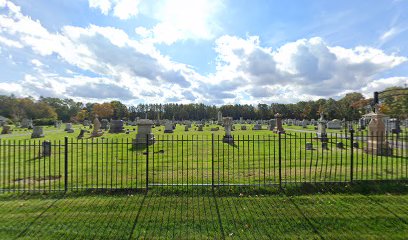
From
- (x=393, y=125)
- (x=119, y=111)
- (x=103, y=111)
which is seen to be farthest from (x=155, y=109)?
(x=393, y=125)

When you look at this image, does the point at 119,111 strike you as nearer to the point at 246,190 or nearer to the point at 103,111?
the point at 103,111

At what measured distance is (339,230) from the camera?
16.6 ft

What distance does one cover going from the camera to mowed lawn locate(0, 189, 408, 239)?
494cm

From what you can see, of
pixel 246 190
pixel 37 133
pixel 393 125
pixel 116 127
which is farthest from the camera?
pixel 116 127

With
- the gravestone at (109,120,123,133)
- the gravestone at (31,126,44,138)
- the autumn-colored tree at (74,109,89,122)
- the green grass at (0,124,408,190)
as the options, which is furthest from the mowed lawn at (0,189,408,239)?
the autumn-colored tree at (74,109,89,122)

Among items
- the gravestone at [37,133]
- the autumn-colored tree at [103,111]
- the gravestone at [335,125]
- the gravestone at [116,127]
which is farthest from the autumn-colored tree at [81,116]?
the gravestone at [335,125]

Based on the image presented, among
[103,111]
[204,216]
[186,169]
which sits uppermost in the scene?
[103,111]

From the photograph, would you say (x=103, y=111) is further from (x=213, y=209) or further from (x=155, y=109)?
(x=213, y=209)

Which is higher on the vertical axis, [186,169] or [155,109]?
[155,109]

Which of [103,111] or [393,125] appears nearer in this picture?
[393,125]

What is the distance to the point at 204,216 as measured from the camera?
5.74 metres

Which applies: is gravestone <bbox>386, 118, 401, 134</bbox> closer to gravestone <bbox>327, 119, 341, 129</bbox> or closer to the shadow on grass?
gravestone <bbox>327, 119, 341, 129</bbox>

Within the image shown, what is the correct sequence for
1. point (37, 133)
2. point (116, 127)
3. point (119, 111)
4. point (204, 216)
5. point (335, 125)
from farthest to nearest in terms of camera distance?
point (119, 111) → point (335, 125) → point (116, 127) → point (37, 133) → point (204, 216)

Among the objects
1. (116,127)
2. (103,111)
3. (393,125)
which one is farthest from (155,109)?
(393,125)
